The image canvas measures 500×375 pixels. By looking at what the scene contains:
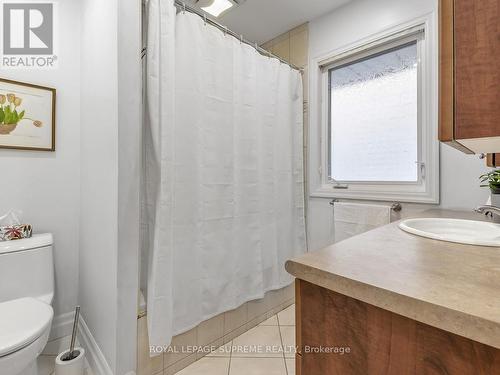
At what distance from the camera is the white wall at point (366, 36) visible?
4.80 feet

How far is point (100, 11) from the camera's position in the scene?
A: 4.39 feet

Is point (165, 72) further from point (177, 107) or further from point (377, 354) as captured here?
point (377, 354)

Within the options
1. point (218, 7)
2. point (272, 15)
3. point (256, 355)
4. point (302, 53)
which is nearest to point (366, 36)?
point (302, 53)

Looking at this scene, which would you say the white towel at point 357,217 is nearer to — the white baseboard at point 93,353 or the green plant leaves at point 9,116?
the white baseboard at point 93,353

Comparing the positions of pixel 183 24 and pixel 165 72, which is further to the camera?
pixel 183 24

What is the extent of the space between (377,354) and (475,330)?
214 millimetres

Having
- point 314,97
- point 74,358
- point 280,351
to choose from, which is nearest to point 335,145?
point 314,97

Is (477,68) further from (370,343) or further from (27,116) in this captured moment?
(27,116)

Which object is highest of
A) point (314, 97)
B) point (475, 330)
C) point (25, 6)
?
point (25, 6)

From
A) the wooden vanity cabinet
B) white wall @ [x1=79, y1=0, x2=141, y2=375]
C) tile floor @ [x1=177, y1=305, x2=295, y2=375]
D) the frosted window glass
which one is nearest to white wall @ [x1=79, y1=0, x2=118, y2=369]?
white wall @ [x1=79, y1=0, x2=141, y2=375]

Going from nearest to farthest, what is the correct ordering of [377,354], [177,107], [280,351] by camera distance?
[377,354], [177,107], [280,351]

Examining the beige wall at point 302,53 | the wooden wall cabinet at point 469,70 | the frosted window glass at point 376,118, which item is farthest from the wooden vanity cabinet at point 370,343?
the beige wall at point 302,53

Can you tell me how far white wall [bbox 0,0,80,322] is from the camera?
157 cm

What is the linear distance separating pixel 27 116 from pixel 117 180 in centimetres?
98
